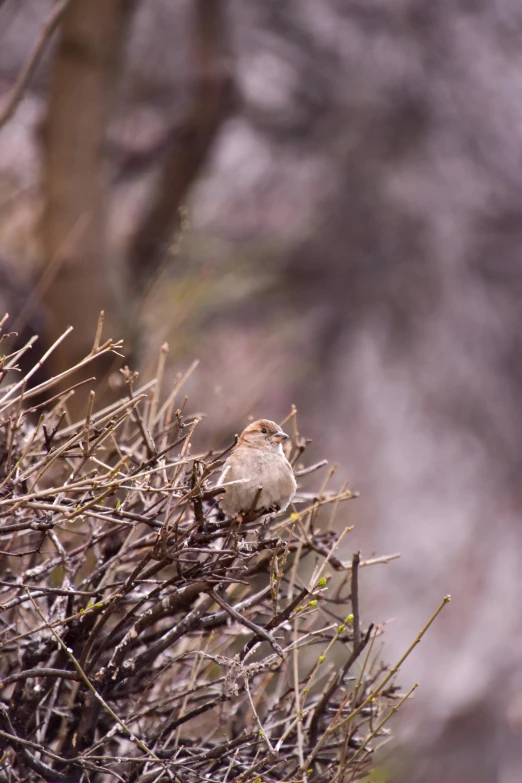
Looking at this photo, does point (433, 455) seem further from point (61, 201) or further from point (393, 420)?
point (61, 201)

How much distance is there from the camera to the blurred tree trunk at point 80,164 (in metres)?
7.16

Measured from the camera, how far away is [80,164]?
7355 mm

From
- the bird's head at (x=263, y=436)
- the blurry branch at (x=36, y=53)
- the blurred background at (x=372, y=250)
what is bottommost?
the blurred background at (x=372, y=250)

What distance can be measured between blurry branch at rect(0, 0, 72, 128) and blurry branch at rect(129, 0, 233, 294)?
416cm

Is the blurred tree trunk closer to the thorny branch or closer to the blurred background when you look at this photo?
the blurred background

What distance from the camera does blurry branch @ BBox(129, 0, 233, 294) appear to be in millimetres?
8773

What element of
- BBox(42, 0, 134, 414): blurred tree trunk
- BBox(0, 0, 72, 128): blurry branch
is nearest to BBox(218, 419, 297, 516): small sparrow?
BBox(0, 0, 72, 128): blurry branch

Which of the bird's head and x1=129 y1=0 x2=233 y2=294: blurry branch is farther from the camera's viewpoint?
x1=129 y1=0 x2=233 y2=294: blurry branch

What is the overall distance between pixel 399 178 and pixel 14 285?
212 inches

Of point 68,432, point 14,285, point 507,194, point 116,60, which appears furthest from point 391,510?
point 68,432

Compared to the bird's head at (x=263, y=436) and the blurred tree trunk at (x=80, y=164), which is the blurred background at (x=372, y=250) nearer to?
the blurred tree trunk at (x=80, y=164)

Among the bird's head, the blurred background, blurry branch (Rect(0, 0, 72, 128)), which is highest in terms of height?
blurry branch (Rect(0, 0, 72, 128))

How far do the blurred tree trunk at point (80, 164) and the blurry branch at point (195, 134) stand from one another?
1365mm

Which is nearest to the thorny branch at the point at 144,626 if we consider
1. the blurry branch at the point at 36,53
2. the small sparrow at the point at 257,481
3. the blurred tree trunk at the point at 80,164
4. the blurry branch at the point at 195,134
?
the small sparrow at the point at 257,481
